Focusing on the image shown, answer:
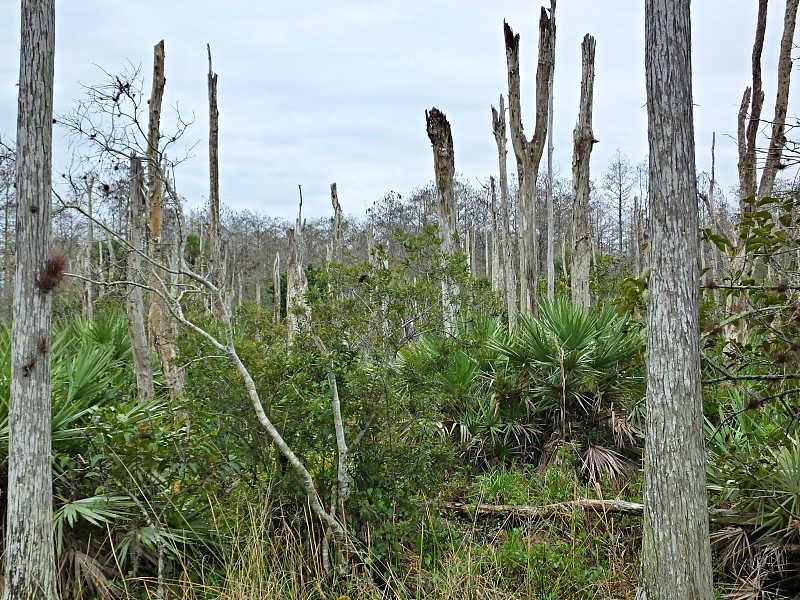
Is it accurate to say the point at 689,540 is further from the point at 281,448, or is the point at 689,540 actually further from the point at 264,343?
the point at 264,343

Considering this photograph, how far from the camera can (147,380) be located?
7785mm

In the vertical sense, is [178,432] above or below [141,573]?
above

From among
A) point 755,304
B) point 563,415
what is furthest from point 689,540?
point 563,415

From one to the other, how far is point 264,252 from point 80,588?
142ft

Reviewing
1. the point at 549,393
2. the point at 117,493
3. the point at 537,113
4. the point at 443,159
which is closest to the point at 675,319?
the point at 117,493

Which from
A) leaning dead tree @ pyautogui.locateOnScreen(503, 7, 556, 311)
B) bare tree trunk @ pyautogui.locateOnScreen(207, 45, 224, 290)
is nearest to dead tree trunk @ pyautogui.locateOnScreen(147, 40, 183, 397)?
bare tree trunk @ pyautogui.locateOnScreen(207, 45, 224, 290)

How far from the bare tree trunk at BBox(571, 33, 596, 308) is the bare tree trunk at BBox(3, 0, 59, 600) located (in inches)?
326

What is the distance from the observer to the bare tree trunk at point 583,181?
→ 1109 centimetres

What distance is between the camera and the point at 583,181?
36.6 feet

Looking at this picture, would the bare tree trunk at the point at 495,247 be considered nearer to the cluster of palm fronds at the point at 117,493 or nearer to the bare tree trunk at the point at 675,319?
the cluster of palm fronds at the point at 117,493

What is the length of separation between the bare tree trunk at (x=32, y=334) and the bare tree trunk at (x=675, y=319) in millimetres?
3672

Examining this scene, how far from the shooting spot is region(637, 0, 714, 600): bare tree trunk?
3645 millimetres

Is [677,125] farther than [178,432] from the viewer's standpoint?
No

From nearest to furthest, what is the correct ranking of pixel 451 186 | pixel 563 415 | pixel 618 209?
pixel 563 415, pixel 451 186, pixel 618 209
